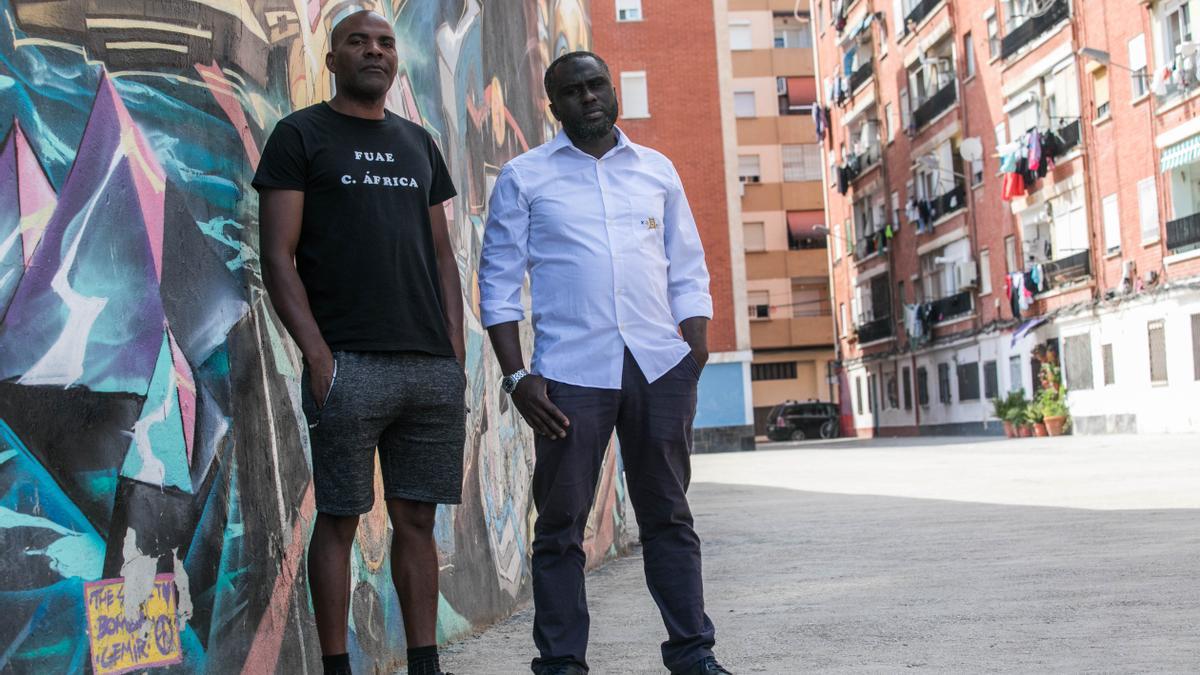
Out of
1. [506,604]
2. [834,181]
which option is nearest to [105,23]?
[506,604]

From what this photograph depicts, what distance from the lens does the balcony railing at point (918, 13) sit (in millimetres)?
46281

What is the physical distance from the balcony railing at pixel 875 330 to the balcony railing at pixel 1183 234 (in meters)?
21.7

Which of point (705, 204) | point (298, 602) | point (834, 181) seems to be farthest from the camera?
point (834, 181)

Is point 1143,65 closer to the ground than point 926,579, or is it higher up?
higher up

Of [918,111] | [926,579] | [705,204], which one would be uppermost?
[918,111]

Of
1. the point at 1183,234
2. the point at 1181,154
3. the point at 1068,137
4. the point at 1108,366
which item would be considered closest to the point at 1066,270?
the point at 1108,366

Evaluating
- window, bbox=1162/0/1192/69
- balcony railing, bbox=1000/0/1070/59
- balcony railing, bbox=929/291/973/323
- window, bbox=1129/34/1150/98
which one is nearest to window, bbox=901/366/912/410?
balcony railing, bbox=929/291/973/323

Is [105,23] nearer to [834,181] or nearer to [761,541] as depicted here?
[761,541]

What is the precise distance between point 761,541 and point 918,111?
131 feet

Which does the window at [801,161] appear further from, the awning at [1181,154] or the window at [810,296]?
the awning at [1181,154]

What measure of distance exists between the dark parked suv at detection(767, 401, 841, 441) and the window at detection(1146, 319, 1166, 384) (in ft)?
67.7

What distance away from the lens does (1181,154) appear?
30.9 m

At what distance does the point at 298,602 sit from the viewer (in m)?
4.40

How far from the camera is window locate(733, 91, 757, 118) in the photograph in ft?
204
